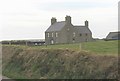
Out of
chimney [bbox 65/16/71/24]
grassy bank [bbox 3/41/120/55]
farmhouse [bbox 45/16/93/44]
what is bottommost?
grassy bank [bbox 3/41/120/55]

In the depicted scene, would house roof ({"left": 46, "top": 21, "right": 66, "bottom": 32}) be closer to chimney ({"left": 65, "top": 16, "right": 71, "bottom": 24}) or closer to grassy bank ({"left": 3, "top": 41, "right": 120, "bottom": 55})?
chimney ({"left": 65, "top": 16, "right": 71, "bottom": 24})

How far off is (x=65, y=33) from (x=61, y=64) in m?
66.2

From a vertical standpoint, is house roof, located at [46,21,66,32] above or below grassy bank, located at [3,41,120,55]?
above

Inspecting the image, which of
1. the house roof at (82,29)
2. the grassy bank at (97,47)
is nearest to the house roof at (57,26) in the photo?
the house roof at (82,29)

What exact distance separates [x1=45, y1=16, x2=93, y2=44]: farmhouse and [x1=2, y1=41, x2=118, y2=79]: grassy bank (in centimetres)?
5397

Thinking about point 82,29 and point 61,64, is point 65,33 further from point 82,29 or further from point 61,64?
point 61,64

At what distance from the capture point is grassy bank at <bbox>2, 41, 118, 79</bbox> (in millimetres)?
22234

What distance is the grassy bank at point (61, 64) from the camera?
22234mm

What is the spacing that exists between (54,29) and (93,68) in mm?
71891

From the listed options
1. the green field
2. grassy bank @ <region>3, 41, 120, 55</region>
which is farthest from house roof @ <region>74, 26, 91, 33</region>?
grassy bank @ <region>3, 41, 120, 55</region>

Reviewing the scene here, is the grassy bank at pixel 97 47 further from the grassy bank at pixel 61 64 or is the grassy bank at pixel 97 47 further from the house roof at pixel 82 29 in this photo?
the house roof at pixel 82 29

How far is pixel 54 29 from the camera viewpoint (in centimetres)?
9450

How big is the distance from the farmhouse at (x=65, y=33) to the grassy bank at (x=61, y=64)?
54.0 meters

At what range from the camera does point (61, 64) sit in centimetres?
2723
